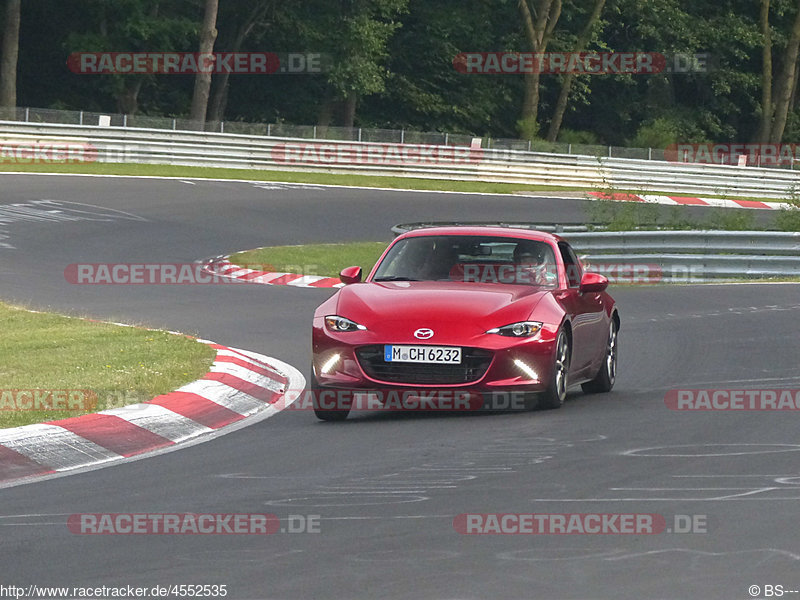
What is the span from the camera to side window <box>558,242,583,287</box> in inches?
468

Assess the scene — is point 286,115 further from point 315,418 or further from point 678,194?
point 315,418

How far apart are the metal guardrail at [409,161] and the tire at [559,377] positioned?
30830 mm

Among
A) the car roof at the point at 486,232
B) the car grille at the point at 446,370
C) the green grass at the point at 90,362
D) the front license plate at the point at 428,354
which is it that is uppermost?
the car roof at the point at 486,232

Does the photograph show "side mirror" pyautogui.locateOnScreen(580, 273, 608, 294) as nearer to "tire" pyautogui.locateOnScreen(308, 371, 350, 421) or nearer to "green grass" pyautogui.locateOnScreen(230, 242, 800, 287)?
"tire" pyautogui.locateOnScreen(308, 371, 350, 421)

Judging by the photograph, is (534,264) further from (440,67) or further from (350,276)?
(440,67)

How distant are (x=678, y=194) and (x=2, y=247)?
77.1ft

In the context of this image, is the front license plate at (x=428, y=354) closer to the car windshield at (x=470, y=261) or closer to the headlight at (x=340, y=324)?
the headlight at (x=340, y=324)

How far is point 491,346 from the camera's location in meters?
10.2

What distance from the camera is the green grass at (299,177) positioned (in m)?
38.5

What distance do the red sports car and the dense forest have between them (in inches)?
1586

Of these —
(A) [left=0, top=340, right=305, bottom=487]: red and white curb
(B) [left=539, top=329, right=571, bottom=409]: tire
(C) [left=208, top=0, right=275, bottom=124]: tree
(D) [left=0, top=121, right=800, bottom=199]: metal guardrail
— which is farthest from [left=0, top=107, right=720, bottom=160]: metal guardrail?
(B) [left=539, top=329, right=571, bottom=409]: tire

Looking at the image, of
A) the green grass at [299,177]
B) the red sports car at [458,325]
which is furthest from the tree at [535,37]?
the red sports car at [458,325]

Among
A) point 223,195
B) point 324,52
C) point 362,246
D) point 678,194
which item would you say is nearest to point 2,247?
point 362,246

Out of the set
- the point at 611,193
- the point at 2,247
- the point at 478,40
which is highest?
the point at 478,40
